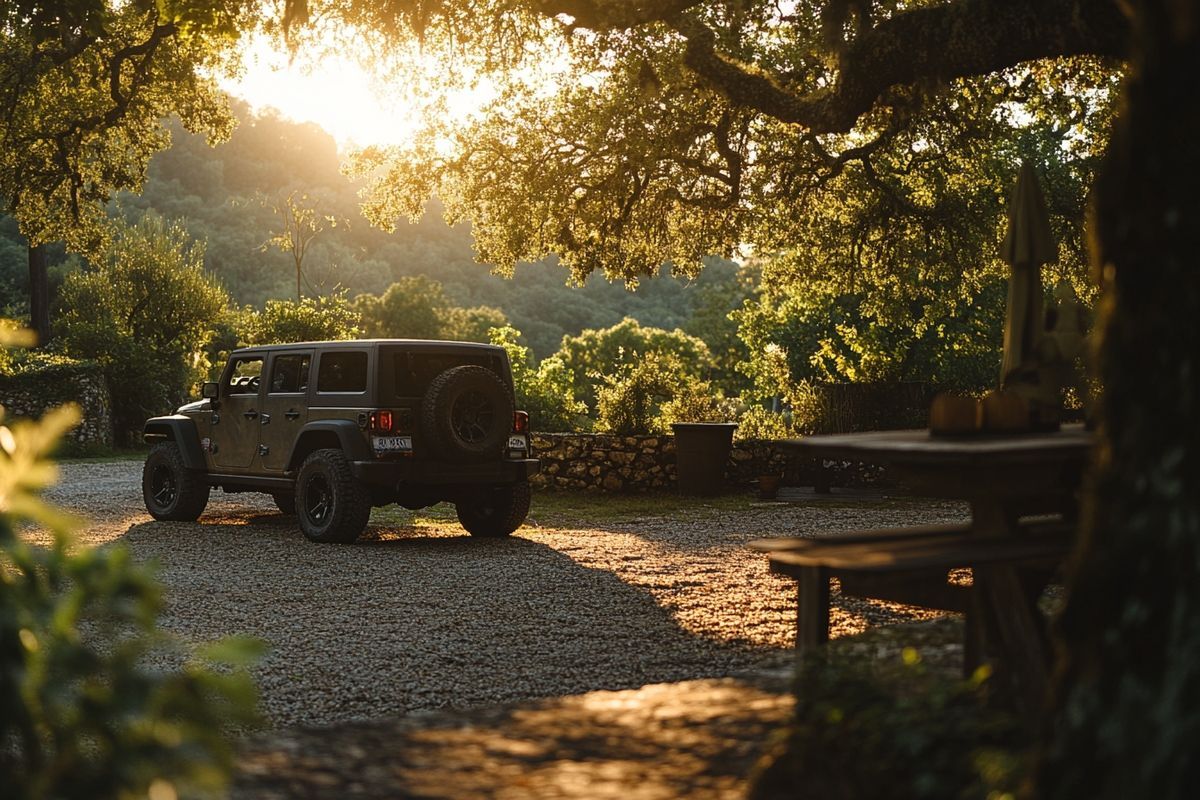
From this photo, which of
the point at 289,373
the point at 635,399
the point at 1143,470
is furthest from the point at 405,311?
the point at 1143,470

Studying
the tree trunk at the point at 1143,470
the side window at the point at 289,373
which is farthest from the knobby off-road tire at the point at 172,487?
the tree trunk at the point at 1143,470

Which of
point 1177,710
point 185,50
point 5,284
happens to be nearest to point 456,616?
point 1177,710

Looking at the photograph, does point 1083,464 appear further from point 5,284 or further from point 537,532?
point 5,284

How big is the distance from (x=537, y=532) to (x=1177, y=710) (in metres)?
11.6

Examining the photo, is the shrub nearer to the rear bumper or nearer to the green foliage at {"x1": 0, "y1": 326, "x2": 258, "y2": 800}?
the rear bumper

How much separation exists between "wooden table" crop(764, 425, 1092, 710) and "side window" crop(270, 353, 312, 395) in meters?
8.10

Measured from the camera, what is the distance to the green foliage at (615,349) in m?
53.3

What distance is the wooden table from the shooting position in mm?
4270

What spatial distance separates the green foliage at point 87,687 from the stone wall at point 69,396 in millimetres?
26361

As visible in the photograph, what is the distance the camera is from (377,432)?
11.7m

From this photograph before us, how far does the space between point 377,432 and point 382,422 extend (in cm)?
11

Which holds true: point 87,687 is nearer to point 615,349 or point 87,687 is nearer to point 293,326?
point 293,326

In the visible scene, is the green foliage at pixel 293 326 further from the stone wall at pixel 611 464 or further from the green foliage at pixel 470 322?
the green foliage at pixel 470 322

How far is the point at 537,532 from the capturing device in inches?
537
